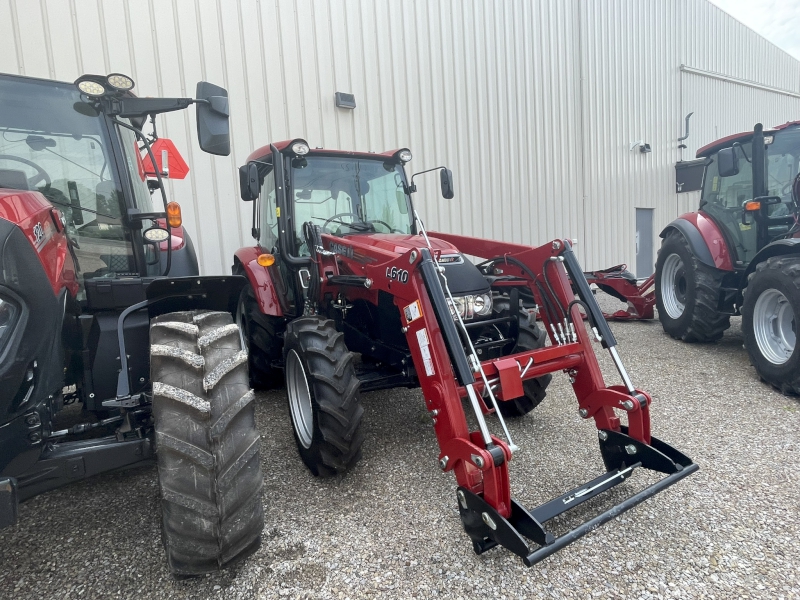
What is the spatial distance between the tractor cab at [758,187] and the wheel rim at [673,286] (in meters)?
A: 0.65

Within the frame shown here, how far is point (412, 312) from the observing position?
240 centimetres

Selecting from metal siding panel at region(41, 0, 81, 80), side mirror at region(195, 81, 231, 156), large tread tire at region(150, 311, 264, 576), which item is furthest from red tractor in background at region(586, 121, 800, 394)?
metal siding panel at region(41, 0, 81, 80)

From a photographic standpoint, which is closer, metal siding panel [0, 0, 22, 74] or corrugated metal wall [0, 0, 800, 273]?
metal siding panel [0, 0, 22, 74]

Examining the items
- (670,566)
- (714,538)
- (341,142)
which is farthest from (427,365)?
(341,142)

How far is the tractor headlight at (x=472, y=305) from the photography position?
2.73 meters

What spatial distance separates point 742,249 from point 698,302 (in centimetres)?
75

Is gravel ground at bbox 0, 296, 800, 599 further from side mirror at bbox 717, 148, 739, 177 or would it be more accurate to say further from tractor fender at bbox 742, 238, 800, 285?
side mirror at bbox 717, 148, 739, 177

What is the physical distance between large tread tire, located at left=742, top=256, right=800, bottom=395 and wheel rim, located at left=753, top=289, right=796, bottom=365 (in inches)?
0.9

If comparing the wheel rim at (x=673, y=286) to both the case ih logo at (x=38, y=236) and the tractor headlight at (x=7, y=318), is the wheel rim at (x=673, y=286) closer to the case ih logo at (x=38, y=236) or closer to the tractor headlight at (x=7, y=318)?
the case ih logo at (x=38, y=236)

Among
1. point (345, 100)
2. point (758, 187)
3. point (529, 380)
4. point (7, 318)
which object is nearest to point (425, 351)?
point (529, 380)

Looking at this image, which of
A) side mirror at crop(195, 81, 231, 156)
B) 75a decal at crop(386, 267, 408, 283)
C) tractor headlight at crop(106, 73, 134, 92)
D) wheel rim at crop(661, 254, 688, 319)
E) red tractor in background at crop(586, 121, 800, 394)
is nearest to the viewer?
side mirror at crop(195, 81, 231, 156)

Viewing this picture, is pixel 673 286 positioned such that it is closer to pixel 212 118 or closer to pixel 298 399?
pixel 298 399

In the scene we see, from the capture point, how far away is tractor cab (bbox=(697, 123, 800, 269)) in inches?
186

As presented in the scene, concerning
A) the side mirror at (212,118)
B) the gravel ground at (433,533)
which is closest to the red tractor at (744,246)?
the gravel ground at (433,533)
